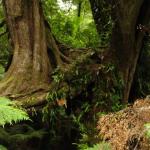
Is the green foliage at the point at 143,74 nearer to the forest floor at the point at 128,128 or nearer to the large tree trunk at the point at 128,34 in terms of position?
the large tree trunk at the point at 128,34

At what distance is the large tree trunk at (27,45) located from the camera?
6820mm

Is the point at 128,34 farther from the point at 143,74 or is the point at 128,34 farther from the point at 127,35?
the point at 143,74

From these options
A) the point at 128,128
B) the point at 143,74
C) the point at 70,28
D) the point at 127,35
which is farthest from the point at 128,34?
the point at 128,128

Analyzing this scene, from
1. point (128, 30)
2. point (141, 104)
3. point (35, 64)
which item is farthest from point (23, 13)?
point (141, 104)

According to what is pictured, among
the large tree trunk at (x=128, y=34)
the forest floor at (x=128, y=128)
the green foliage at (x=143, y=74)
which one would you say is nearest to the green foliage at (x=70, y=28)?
the green foliage at (x=143, y=74)

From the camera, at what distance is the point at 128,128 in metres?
3.81

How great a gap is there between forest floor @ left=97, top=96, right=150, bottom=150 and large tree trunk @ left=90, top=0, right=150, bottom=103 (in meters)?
2.66

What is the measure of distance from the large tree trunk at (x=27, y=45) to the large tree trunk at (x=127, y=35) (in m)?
1.15

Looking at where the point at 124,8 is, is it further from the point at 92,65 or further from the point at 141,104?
the point at 141,104

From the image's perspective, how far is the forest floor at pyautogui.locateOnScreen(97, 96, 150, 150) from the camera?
11.8 feet

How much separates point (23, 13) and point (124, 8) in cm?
161

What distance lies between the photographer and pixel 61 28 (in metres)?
9.60

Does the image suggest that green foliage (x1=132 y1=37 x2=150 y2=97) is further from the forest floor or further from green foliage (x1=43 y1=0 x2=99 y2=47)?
the forest floor

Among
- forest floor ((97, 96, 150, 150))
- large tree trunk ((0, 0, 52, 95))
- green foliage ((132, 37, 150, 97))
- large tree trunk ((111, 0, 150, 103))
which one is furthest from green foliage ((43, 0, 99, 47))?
forest floor ((97, 96, 150, 150))
